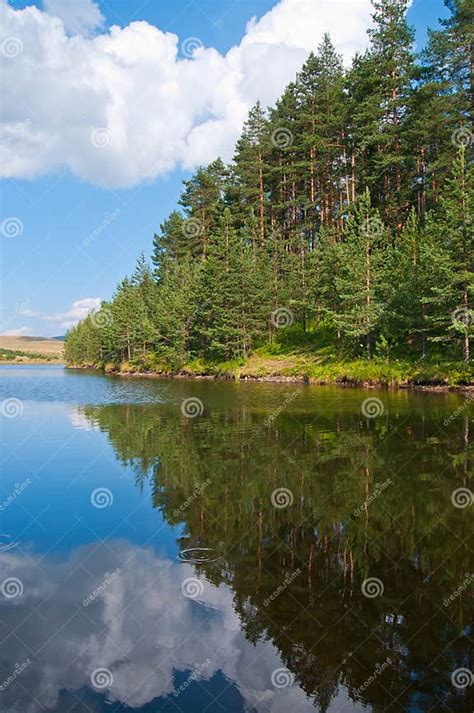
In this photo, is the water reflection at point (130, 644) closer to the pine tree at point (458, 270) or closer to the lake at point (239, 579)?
the lake at point (239, 579)

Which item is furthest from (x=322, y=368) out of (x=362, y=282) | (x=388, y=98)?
(x=388, y=98)

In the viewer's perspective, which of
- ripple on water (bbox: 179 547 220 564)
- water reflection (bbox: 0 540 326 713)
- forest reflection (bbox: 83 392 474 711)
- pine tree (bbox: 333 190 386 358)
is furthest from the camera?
pine tree (bbox: 333 190 386 358)

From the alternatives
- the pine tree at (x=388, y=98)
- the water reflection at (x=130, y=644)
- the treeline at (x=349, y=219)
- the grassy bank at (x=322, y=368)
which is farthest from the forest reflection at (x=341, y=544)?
the pine tree at (x=388, y=98)

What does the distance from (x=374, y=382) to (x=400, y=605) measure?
37.1m

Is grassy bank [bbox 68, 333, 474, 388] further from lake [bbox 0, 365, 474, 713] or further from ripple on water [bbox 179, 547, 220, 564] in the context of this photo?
ripple on water [bbox 179, 547, 220, 564]

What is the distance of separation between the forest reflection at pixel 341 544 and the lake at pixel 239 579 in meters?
0.03

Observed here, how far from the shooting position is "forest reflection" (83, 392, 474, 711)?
612 cm

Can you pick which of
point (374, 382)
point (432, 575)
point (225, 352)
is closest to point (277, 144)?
point (225, 352)

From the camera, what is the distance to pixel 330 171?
64500 mm

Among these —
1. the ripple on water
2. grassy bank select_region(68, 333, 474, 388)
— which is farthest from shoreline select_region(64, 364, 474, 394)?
the ripple on water

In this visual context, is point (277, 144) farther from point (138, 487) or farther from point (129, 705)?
point (129, 705)

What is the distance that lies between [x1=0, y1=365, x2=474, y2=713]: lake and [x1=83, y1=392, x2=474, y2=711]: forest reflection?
0.03m

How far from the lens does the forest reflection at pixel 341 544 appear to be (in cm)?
612

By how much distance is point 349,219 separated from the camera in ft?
173
